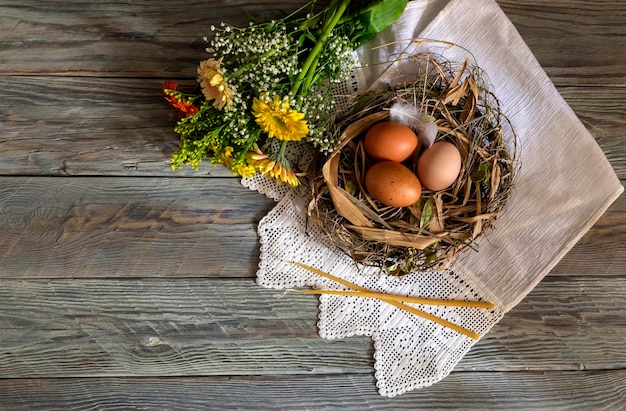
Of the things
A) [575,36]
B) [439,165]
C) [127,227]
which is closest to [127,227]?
[127,227]

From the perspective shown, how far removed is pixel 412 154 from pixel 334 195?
0.50 feet

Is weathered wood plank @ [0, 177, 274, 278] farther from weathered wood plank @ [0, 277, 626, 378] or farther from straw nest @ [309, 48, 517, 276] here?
straw nest @ [309, 48, 517, 276]

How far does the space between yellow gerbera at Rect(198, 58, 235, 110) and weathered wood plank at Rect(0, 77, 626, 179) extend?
185mm

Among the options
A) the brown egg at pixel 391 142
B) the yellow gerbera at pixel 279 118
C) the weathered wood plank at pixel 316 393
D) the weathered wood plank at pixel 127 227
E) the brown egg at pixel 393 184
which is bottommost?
the weathered wood plank at pixel 316 393

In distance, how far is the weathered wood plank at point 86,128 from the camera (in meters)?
1.09

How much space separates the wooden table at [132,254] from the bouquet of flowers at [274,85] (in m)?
0.14

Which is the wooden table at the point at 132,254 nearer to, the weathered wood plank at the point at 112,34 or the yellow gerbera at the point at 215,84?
the weathered wood plank at the point at 112,34

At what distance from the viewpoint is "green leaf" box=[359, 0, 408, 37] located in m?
0.95

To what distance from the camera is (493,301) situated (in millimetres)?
1080

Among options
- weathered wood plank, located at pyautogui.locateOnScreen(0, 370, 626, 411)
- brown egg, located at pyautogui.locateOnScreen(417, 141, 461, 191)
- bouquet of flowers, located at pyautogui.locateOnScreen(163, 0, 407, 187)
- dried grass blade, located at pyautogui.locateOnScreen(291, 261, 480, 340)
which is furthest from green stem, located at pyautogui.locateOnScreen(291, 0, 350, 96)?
weathered wood plank, located at pyautogui.locateOnScreen(0, 370, 626, 411)

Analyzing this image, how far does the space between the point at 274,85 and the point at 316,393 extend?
1.93ft

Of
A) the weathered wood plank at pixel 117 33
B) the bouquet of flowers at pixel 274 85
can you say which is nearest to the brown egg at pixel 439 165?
the bouquet of flowers at pixel 274 85

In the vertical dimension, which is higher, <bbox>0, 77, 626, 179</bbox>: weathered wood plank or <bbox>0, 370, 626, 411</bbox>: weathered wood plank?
<bbox>0, 77, 626, 179</bbox>: weathered wood plank

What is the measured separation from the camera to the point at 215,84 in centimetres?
89
